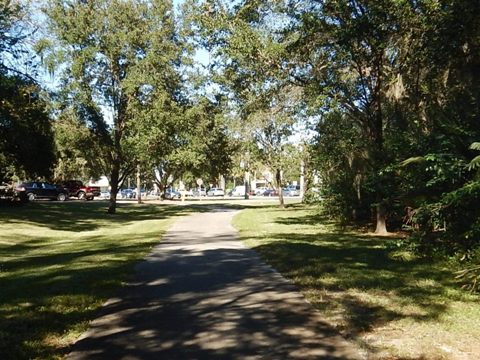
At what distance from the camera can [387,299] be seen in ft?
25.1

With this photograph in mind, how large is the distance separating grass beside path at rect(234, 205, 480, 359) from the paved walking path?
0.37 meters

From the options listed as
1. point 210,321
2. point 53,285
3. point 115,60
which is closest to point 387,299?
point 210,321

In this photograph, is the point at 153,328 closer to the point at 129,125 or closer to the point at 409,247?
the point at 409,247

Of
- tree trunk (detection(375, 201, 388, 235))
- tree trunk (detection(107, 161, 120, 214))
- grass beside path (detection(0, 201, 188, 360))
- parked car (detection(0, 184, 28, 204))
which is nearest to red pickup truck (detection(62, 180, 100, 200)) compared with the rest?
parked car (detection(0, 184, 28, 204))

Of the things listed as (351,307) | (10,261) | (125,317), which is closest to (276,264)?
(351,307)

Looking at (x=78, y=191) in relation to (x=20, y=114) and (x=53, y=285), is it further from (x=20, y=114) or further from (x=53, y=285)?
(x=53, y=285)

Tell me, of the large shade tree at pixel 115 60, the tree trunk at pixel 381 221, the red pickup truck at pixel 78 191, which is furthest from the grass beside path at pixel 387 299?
the red pickup truck at pixel 78 191

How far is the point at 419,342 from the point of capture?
5570 mm

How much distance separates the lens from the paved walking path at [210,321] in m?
5.41

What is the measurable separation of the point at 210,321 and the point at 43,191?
45604mm

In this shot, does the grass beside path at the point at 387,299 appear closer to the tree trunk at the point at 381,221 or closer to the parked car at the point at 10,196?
the tree trunk at the point at 381,221

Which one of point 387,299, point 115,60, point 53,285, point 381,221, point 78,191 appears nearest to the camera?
point 387,299

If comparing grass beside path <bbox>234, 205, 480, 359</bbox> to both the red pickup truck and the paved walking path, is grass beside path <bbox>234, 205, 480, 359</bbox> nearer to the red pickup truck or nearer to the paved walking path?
the paved walking path

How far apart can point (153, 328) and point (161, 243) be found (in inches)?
361
